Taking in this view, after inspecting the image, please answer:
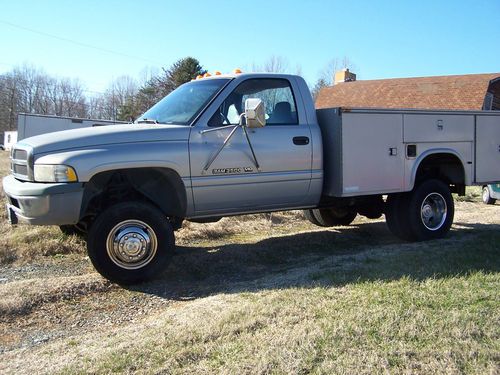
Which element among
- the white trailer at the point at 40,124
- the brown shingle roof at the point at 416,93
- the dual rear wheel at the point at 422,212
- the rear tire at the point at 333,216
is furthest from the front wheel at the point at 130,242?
the brown shingle roof at the point at 416,93

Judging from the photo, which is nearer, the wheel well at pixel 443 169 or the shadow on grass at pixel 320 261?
the shadow on grass at pixel 320 261

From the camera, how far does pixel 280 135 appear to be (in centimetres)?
584

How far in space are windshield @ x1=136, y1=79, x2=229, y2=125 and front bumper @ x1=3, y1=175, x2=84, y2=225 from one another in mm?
1357

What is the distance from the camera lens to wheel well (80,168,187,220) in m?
5.21

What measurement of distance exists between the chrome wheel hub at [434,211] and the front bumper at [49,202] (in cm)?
461

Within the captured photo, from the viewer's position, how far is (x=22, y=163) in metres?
5.07

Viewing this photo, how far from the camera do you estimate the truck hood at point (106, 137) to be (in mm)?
4859

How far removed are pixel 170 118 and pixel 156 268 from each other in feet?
5.52

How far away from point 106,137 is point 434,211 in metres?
4.64

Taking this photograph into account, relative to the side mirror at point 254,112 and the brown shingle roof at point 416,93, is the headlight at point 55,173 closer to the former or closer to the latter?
the side mirror at point 254,112

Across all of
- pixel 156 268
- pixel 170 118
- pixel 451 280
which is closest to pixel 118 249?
pixel 156 268

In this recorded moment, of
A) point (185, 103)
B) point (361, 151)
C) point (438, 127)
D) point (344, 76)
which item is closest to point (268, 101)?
point (185, 103)

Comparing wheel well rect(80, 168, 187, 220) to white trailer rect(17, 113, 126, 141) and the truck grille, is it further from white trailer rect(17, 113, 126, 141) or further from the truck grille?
white trailer rect(17, 113, 126, 141)

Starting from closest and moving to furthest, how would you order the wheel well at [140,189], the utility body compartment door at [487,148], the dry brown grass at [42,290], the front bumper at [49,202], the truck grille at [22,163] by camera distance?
the dry brown grass at [42,290] < the front bumper at [49,202] < the truck grille at [22,163] < the wheel well at [140,189] < the utility body compartment door at [487,148]
